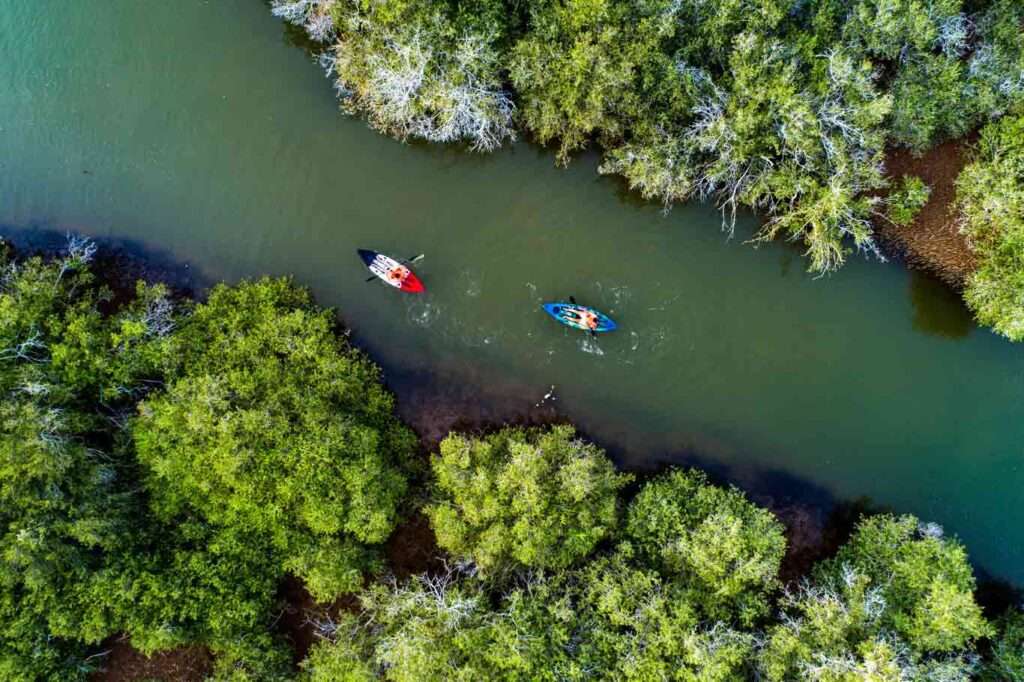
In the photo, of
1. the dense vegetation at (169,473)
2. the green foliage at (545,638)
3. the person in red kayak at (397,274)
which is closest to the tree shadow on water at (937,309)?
the green foliage at (545,638)

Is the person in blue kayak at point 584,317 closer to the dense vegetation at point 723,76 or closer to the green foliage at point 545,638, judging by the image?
the dense vegetation at point 723,76

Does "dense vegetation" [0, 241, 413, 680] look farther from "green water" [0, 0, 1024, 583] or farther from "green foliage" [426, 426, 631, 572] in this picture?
"green water" [0, 0, 1024, 583]

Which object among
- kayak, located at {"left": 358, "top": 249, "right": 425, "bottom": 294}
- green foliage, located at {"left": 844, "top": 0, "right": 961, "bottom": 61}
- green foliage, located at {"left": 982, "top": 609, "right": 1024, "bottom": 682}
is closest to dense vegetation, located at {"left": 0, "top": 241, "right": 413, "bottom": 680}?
kayak, located at {"left": 358, "top": 249, "right": 425, "bottom": 294}

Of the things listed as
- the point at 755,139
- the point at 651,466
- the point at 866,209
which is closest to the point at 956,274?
the point at 866,209

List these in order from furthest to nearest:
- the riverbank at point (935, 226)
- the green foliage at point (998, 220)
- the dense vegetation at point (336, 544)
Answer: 1. the riverbank at point (935, 226)
2. the green foliage at point (998, 220)
3. the dense vegetation at point (336, 544)

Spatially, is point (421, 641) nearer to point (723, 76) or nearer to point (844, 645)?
point (844, 645)

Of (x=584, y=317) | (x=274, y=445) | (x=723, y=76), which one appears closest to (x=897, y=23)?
(x=723, y=76)

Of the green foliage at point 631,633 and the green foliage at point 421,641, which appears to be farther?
the green foliage at point 631,633

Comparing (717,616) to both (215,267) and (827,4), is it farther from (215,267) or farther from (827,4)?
(215,267)
